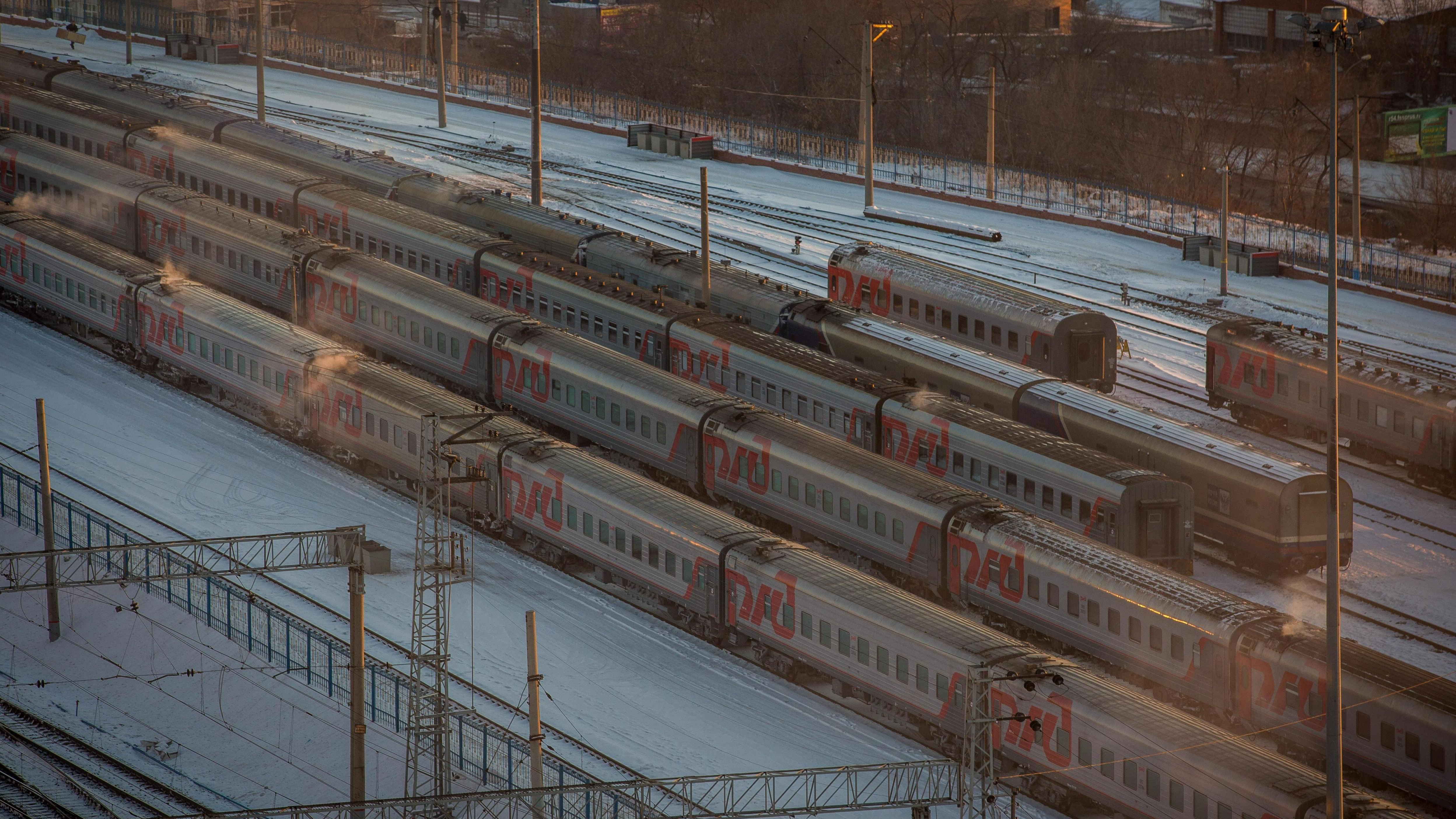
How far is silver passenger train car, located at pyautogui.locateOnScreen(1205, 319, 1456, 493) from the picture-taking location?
5447 cm

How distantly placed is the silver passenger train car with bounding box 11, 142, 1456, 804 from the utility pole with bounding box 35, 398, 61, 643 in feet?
53.7

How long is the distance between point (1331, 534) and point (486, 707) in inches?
737

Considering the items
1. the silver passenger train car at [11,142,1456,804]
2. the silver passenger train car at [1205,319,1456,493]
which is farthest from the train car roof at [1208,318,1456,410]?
the silver passenger train car at [11,142,1456,804]

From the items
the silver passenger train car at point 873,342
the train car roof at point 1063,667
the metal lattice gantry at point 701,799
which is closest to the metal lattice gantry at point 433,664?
the metal lattice gantry at point 701,799

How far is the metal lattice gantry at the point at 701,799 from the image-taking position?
3238 centimetres

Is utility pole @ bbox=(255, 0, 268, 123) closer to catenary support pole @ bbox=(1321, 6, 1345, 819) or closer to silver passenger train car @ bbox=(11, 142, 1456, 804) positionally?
silver passenger train car @ bbox=(11, 142, 1456, 804)

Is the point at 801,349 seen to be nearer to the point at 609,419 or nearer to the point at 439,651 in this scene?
the point at 609,419

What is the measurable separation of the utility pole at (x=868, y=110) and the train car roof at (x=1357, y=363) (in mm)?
26496

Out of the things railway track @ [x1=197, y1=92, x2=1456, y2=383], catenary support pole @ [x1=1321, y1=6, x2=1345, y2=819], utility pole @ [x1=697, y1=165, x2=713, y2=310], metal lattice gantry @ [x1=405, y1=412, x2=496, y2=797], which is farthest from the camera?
railway track @ [x1=197, y1=92, x2=1456, y2=383]

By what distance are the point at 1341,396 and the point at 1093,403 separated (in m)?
9.52

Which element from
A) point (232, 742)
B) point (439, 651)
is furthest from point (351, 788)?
point (232, 742)

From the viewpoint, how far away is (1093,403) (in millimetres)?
52750

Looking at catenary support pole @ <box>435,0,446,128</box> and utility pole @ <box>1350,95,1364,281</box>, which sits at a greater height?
catenary support pole @ <box>435,0,446,128</box>

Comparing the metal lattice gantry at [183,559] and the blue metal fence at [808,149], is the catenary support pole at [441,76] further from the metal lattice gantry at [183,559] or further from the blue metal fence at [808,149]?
the metal lattice gantry at [183,559]
